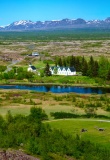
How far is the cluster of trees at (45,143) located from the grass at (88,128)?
5.28m

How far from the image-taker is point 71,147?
4453cm

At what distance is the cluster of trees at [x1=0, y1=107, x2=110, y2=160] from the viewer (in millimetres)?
43156

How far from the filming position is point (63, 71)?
121250 millimetres

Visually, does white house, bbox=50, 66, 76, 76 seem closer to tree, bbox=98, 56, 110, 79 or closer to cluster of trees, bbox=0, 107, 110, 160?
tree, bbox=98, 56, 110, 79

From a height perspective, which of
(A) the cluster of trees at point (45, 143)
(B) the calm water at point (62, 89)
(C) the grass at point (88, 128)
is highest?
(A) the cluster of trees at point (45, 143)

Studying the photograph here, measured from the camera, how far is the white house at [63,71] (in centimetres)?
11962

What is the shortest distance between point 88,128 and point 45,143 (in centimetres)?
1490

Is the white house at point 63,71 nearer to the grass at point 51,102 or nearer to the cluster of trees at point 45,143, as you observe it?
the grass at point 51,102

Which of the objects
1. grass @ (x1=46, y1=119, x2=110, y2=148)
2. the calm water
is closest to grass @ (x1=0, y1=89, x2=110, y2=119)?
the calm water

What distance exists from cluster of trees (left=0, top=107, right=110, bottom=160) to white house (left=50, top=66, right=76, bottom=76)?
68229mm

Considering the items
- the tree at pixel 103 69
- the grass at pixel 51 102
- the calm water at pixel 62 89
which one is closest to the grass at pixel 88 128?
the grass at pixel 51 102

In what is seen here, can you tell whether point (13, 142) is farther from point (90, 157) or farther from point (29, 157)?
point (90, 157)

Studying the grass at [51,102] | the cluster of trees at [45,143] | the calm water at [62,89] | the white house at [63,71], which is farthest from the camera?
the white house at [63,71]

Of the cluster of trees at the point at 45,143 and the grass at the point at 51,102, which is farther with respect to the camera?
the grass at the point at 51,102
